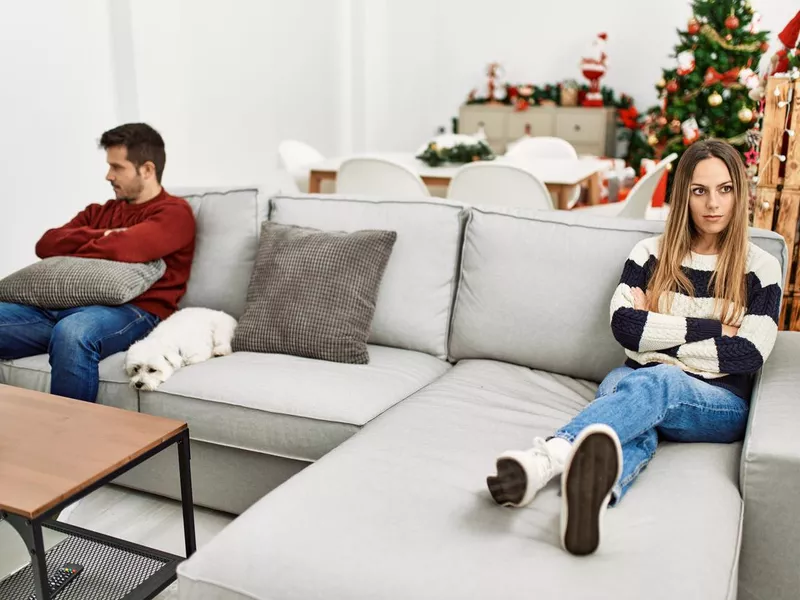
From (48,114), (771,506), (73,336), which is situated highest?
(48,114)

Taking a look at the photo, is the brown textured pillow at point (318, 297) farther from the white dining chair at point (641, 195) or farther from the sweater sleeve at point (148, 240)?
the white dining chair at point (641, 195)

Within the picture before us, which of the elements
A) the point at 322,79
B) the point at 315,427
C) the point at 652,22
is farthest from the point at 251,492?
the point at 652,22

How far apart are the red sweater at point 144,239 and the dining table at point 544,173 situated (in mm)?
1229

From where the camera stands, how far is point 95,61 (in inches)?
155

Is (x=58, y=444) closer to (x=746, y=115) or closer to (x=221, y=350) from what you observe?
(x=221, y=350)

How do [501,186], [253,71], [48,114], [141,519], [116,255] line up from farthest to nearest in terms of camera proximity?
1. [253,71]
2. [48,114]
3. [501,186]
4. [116,255]
5. [141,519]

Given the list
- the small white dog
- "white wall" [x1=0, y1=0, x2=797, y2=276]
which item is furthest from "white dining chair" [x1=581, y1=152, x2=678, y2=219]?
"white wall" [x1=0, y1=0, x2=797, y2=276]

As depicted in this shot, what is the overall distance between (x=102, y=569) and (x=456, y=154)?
281 cm

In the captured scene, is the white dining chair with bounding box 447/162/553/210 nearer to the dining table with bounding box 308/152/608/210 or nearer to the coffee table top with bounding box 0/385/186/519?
the dining table with bounding box 308/152/608/210

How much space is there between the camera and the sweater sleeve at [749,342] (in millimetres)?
1802

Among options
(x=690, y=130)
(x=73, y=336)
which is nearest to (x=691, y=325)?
(x=73, y=336)

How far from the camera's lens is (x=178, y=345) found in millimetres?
2271

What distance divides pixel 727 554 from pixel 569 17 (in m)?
5.99

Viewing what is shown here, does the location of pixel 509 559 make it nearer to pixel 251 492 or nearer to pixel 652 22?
pixel 251 492
